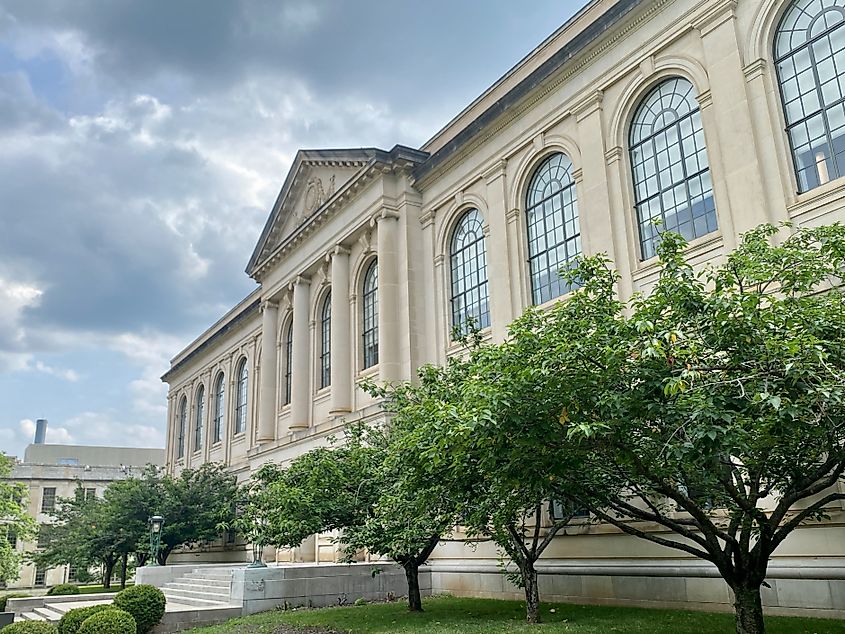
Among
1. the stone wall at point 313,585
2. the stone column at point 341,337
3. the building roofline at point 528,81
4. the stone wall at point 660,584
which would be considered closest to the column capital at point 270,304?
the stone column at point 341,337

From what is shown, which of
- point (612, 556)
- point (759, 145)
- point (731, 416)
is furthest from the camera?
point (612, 556)

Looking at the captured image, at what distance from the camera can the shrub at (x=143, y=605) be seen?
18073 millimetres

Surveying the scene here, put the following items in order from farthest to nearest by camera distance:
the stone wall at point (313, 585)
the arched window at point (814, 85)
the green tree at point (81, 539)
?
the green tree at point (81, 539)
the stone wall at point (313, 585)
the arched window at point (814, 85)

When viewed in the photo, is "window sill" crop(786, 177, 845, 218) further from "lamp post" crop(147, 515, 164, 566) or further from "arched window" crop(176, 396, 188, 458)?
"arched window" crop(176, 396, 188, 458)

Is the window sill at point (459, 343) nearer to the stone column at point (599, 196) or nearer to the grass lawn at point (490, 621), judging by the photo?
the stone column at point (599, 196)

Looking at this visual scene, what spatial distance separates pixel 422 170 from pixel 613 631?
19.0m

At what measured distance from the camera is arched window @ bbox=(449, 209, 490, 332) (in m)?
25.5

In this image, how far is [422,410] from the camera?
1306cm

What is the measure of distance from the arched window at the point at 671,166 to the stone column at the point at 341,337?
14.6 m

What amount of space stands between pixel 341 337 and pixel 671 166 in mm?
15972

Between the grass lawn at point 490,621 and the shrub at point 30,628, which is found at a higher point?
the shrub at point 30,628

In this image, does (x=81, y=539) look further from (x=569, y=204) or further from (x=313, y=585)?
(x=569, y=204)

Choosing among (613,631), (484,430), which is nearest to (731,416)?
(484,430)

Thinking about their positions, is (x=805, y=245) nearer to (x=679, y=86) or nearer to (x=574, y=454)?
(x=574, y=454)
